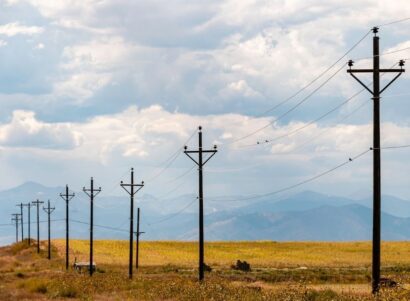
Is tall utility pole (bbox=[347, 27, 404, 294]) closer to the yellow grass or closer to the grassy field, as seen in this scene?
the grassy field

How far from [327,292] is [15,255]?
10439 centimetres

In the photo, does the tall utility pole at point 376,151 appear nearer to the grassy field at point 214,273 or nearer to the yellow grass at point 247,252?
the grassy field at point 214,273

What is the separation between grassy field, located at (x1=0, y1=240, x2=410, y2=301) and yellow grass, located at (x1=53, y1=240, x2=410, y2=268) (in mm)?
153

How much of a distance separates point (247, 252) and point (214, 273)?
186 feet

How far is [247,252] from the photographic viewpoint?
12619cm

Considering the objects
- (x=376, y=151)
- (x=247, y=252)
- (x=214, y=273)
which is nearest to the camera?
(x=376, y=151)

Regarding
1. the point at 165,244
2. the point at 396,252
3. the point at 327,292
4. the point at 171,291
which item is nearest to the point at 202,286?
the point at 171,291

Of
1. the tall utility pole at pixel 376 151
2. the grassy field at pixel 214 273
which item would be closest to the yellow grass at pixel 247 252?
the grassy field at pixel 214 273

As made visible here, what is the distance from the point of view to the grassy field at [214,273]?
119 ft

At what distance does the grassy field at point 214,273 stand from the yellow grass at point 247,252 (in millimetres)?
153

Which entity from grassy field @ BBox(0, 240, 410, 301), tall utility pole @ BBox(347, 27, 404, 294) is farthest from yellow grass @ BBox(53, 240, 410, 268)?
tall utility pole @ BBox(347, 27, 404, 294)

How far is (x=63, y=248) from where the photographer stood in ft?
443

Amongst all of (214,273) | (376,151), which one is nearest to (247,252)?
(214,273)

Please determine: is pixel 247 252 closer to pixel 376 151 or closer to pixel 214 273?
pixel 214 273
